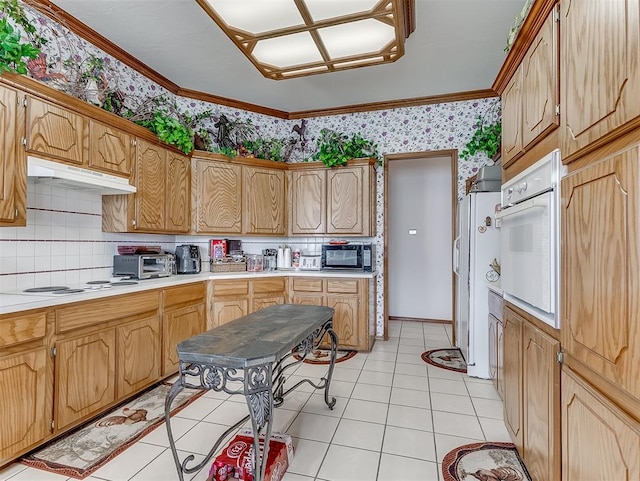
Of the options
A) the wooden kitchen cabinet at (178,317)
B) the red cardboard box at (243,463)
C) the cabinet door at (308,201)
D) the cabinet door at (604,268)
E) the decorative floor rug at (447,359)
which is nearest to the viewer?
the cabinet door at (604,268)

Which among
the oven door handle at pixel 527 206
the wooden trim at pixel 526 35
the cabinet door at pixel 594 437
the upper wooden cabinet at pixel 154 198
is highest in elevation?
the wooden trim at pixel 526 35

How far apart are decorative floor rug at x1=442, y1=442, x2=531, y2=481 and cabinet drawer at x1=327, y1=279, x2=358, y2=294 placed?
200 centimetres

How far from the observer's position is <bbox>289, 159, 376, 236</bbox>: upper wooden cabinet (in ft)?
13.4

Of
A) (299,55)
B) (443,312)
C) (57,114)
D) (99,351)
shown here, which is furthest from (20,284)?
(443,312)

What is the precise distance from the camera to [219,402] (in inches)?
105

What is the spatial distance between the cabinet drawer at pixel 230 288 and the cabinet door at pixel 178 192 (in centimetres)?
72

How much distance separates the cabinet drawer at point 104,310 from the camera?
6.99 feet

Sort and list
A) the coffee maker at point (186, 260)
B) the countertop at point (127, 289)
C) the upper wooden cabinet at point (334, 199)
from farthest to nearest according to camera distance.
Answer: the upper wooden cabinet at point (334, 199), the coffee maker at point (186, 260), the countertop at point (127, 289)

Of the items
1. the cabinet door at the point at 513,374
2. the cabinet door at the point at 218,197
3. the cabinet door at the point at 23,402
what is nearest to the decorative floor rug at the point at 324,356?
the cabinet door at the point at 218,197

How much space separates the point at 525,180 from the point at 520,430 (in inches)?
51.8

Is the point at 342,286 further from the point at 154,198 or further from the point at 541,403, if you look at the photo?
the point at 541,403

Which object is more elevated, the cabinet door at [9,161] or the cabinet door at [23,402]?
the cabinet door at [9,161]

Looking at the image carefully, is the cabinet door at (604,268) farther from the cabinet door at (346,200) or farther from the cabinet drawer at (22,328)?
the cabinet door at (346,200)

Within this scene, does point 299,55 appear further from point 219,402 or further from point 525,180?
point 219,402
